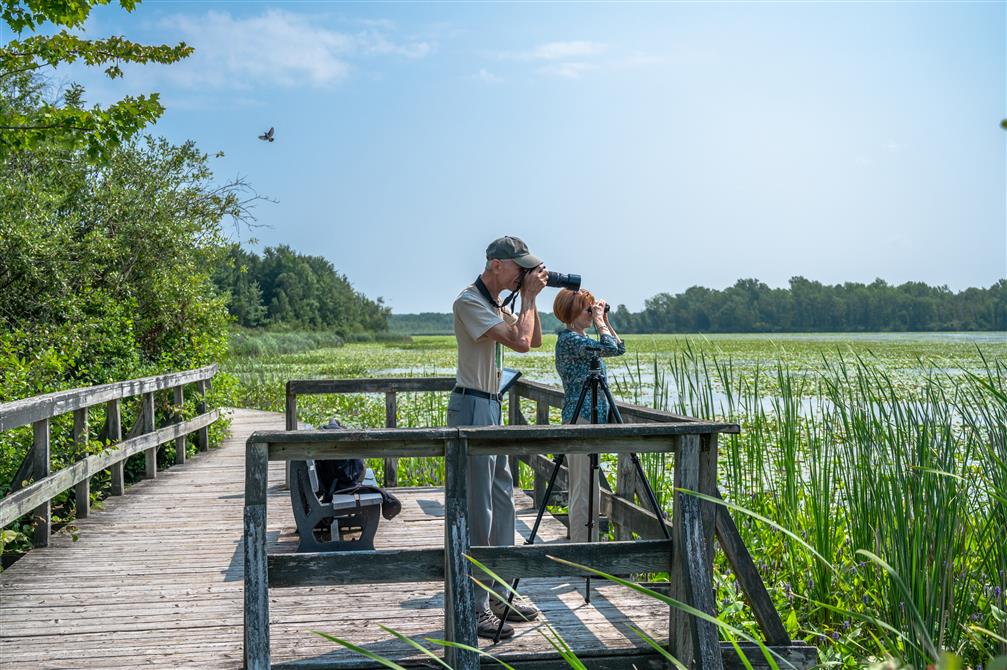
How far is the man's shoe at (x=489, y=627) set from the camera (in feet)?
11.7

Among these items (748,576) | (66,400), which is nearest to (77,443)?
(66,400)

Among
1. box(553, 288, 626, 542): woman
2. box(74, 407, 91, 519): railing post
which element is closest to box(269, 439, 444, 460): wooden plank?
box(553, 288, 626, 542): woman

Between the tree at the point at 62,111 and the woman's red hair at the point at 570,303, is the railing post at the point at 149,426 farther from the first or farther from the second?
the woman's red hair at the point at 570,303

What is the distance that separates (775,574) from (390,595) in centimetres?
238

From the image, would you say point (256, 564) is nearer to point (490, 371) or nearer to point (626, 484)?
point (490, 371)

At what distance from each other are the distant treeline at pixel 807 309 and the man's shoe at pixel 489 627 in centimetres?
6583

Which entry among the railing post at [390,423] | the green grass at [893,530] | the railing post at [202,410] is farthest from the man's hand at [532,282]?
the railing post at [202,410]

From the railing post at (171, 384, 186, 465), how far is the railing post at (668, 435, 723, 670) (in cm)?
646

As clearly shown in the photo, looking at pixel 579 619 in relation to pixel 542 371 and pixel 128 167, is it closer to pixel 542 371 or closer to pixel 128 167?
pixel 128 167

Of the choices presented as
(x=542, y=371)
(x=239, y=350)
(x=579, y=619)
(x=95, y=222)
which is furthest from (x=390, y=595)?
(x=239, y=350)

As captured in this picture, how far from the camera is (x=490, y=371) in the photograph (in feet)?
12.2

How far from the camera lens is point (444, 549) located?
3221 millimetres

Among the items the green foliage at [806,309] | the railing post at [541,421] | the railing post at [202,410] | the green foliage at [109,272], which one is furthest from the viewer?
the green foliage at [806,309]

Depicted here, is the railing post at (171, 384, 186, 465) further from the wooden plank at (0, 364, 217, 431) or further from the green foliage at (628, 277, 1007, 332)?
the green foliage at (628, 277, 1007, 332)
